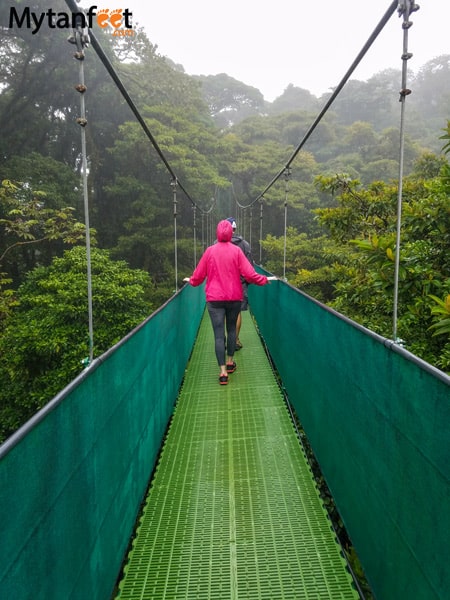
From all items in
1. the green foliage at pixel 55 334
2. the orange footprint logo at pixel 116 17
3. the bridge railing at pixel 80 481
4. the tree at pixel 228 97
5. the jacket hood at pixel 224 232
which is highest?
the tree at pixel 228 97

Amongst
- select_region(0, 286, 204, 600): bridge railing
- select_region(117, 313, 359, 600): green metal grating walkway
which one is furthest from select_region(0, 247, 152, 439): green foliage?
select_region(0, 286, 204, 600): bridge railing

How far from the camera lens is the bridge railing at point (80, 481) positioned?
65cm

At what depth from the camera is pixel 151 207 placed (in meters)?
12.7

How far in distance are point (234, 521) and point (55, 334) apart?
431 centimetres

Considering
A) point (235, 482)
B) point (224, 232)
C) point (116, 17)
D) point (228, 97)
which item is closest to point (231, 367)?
point (224, 232)

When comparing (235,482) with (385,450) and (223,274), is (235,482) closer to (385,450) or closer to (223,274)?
(385,450)

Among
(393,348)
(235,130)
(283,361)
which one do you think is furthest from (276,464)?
(235,130)

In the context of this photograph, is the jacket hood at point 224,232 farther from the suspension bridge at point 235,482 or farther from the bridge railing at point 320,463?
the bridge railing at point 320,463

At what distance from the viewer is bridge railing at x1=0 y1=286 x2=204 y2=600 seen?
65 cm

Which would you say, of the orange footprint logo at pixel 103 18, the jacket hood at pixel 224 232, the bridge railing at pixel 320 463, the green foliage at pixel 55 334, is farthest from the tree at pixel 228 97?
the bridge railing at pixel 320 463

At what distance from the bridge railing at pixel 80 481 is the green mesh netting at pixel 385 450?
65 cm

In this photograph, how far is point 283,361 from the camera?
2746mm

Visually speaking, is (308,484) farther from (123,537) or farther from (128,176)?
(128,176)

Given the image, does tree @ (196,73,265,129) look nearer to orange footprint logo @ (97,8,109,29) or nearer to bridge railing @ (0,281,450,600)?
orange footprint logo @ (97,8,109,29)
